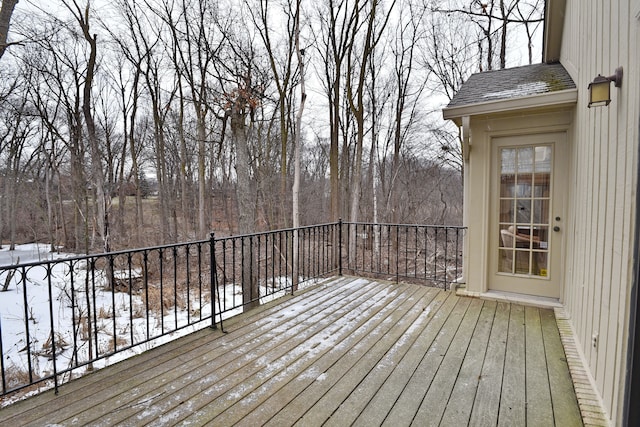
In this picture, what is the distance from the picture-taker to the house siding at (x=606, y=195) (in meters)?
1.48

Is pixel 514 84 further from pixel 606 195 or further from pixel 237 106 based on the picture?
pixel 237 106

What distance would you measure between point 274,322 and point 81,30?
8517 millimetres

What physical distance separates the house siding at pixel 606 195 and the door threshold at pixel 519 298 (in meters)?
0.57

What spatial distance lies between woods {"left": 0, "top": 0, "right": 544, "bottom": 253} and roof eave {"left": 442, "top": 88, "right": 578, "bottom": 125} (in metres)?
4.18

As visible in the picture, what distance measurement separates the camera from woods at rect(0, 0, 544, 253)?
24.9 ft

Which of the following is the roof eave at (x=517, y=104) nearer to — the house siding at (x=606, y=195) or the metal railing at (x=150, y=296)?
the house siding at (x=606, y=195)

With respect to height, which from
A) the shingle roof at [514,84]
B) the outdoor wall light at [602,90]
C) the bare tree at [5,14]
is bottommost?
the outdoor wall light at [602,90]

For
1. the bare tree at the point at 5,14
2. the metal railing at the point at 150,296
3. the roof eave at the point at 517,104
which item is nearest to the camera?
the roof eave at the point at 517,104

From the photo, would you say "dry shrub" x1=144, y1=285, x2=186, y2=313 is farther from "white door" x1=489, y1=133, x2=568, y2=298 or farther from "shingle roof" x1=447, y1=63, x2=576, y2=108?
"shingle roof" x1=447, y1=63, x2=576, y2=108

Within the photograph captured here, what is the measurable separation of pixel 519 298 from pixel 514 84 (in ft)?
8.57

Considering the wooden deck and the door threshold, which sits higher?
the door threshold

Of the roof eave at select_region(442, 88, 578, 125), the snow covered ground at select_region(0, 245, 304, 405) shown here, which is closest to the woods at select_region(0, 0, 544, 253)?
the snow covered ground at select_region(0, 245, 304, 405)

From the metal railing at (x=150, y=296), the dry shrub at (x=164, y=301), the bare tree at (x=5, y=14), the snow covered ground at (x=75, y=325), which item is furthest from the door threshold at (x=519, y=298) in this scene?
the bare tree at (x=5, y=14)

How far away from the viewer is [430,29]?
394 inches
